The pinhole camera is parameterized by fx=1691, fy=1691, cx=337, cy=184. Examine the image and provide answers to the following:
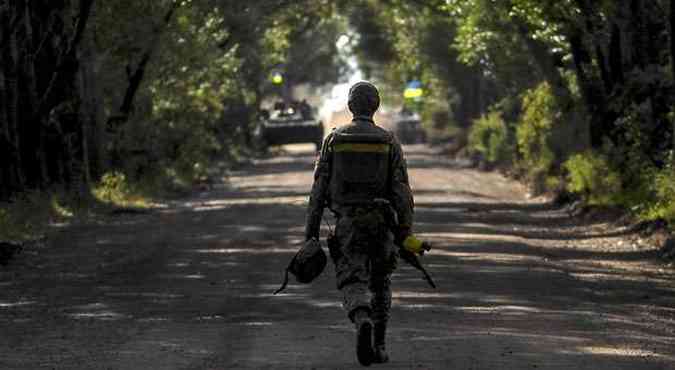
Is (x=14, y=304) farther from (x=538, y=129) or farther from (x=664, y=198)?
(x=538, y=129)

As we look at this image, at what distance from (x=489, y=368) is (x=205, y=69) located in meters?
37.7

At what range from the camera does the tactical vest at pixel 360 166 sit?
1154 cm

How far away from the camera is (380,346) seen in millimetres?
11391

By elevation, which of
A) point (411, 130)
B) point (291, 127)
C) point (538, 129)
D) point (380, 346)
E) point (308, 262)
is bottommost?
point (411, 130)

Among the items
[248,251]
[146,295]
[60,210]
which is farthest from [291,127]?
[146,295]

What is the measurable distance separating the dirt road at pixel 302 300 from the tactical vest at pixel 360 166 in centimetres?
115

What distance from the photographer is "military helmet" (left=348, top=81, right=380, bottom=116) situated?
11.7 m

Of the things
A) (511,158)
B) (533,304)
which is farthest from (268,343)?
(511,158)

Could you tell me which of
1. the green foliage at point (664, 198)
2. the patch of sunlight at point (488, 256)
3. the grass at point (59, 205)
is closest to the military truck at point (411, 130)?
the grass at point (59, 205)

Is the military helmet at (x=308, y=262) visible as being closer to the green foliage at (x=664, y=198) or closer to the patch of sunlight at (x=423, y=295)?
the patch of sunlight at (x=423, y=295)

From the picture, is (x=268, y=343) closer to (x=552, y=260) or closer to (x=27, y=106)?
(x=552, y=260)

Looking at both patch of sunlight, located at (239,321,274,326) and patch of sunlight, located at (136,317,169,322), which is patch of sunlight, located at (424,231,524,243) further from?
patch of sunlight, located at (239,321,274,326)

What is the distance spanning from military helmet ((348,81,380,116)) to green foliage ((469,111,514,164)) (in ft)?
115

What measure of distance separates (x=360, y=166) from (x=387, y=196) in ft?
1.04
